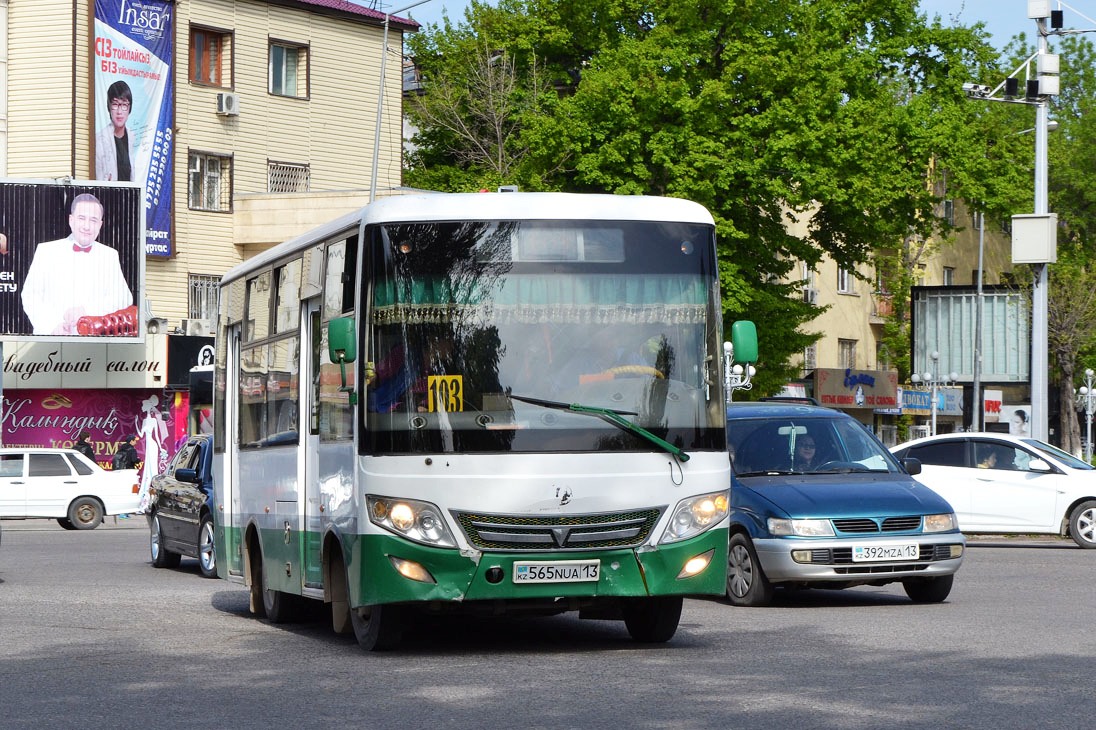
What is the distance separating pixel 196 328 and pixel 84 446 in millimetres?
3966

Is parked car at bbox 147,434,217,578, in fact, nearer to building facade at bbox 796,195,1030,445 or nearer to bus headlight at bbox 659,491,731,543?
bus headlight at bbox 659,491,731,543

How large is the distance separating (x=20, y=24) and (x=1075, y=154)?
139ft

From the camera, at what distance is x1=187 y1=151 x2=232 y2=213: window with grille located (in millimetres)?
47188

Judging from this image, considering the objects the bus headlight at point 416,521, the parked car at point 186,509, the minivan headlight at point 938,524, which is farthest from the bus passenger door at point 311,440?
the parked car at point 186,509

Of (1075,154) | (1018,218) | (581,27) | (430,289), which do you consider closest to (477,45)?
(581,27)

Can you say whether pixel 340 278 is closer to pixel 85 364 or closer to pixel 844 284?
pixel 85 364

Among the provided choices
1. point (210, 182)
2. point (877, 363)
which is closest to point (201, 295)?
point (210, 182)

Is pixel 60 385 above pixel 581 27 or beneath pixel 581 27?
beneath

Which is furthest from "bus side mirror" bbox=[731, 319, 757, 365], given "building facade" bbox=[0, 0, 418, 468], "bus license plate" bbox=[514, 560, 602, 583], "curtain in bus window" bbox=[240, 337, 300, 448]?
"building facade" bbox=[0, 0, 418, 468]

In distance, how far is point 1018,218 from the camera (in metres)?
31.1

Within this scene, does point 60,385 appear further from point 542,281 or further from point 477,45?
point 542,281

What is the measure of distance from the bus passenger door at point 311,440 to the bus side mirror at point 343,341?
1.10 meters

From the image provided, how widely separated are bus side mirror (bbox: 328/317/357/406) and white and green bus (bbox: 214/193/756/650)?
0.02m

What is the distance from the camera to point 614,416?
1205cm
